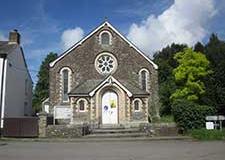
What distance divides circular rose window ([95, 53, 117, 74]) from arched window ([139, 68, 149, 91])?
2900 mm

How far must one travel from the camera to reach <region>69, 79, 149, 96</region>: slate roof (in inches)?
1287

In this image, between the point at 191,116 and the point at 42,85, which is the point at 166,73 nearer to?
the point at 42,85

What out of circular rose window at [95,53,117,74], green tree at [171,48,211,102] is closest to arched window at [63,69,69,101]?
circular rose window at [95,53,117,74]

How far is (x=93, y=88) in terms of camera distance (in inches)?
1280

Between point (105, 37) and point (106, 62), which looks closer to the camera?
point (106, 62)

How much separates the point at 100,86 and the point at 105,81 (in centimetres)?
68

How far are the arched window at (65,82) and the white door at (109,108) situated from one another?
13.8ft

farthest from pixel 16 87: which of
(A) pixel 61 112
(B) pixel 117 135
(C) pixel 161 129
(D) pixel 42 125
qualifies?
(C) pixel 161 129

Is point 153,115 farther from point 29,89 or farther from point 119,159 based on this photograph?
point 119,159

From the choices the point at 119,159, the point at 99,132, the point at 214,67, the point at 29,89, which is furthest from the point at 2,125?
the point at 214,67

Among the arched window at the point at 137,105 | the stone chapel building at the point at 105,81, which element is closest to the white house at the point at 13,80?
the stone chapel building at the point at 105,81

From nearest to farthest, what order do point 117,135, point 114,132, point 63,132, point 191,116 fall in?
1. point 63,132
2. point 117,135
3. point 191,116
4. point 114,132

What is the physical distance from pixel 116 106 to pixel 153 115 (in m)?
4.14

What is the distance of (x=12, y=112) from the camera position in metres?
32.9
